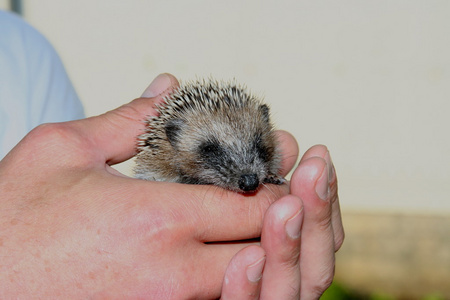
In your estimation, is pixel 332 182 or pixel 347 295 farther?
pixel 347 295

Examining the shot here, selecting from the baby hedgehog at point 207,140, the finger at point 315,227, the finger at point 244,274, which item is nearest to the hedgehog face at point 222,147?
the baby hedgehog at point 207,140

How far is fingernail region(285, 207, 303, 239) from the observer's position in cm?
184

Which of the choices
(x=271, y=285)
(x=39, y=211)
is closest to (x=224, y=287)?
(x=271, y=285)

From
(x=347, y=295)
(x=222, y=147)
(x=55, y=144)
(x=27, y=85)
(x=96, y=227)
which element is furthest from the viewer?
(x=347, y=295)

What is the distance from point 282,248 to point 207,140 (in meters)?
0.71

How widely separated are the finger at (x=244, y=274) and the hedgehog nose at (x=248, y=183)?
28 centimetres

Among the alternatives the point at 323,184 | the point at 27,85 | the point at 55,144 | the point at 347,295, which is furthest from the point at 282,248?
the point at 347,295

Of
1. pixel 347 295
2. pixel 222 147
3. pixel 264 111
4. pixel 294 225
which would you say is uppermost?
pixel 264 111

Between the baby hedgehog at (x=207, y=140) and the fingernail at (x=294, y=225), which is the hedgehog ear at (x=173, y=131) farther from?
the fingernail at (x=294, y=225)

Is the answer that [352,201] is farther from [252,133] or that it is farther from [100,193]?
[100,193]

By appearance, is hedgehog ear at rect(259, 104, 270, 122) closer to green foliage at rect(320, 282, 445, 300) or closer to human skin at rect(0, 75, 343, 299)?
human skin at rect(0, 75, 343, 299)

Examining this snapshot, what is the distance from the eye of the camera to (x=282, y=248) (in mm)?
1894

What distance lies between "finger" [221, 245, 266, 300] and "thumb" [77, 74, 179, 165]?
619mm

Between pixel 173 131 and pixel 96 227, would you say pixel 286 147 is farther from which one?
pixel 96 227
